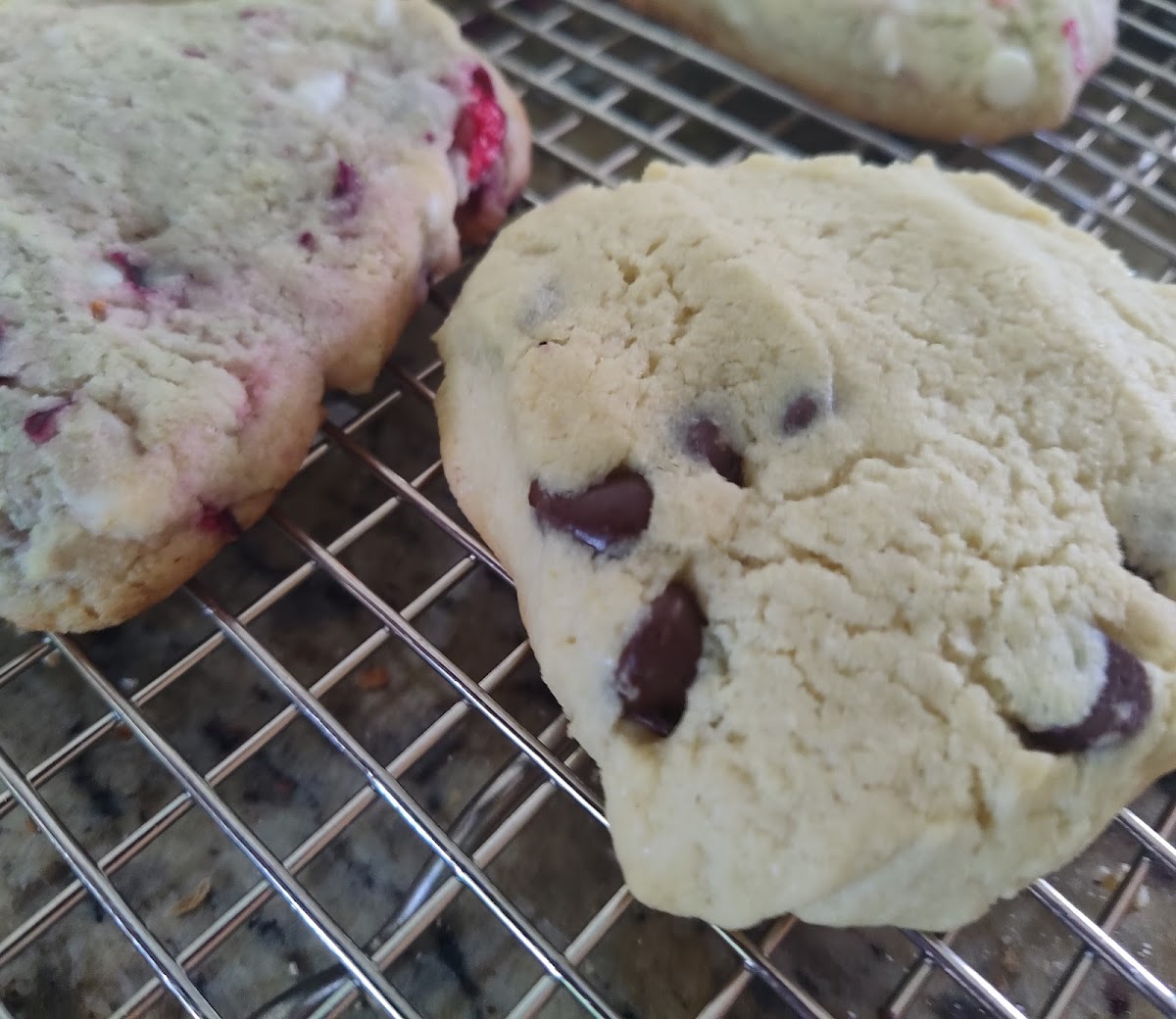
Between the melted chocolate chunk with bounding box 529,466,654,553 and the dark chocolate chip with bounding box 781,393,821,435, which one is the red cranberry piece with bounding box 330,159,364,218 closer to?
the melted chocolate chunk with bounding box 529,466,654,553

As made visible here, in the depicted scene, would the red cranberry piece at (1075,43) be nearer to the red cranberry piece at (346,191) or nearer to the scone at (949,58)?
the scone at (949,58)

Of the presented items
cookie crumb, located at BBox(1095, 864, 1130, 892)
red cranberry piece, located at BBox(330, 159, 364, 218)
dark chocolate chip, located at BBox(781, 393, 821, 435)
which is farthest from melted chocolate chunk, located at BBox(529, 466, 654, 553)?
cookie crumb, located at BBox(1095, 864, 1130, 892)

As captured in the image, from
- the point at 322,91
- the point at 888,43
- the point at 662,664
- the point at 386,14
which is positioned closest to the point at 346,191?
the point at 322,91

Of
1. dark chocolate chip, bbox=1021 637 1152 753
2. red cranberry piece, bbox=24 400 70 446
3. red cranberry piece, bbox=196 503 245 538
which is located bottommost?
red cranberry piece, bbox=196 503 245 538

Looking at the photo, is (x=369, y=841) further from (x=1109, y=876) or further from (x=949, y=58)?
(x=949, y=58)

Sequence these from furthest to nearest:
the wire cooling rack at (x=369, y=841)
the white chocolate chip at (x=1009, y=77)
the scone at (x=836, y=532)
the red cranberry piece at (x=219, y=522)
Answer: the white chocolate chip at (x=1009, y=77)
the red cranberry piece at (x=219, y=522)
the wire cooling rack at (x=369, y=841)
the scone at (x=836, y=532)

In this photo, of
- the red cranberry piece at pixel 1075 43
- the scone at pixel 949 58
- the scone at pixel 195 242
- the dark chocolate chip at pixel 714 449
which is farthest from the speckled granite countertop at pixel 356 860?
the red cranberry piece at pixel 1075 43

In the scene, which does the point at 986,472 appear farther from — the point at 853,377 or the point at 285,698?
the point at 285,698

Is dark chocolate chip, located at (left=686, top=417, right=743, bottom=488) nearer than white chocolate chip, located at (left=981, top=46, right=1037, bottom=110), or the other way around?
dark chocolate chip, located at (left=686, top=417, right=743, bottom=488)
